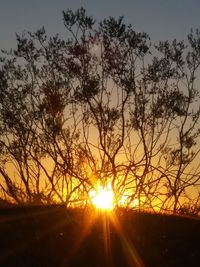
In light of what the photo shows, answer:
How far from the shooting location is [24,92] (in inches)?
961

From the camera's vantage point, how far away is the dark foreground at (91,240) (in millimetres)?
9594

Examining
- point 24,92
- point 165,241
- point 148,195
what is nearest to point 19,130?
point 24,92

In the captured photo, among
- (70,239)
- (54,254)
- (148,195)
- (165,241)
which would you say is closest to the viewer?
(54,254)

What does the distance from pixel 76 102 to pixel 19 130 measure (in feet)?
9.64

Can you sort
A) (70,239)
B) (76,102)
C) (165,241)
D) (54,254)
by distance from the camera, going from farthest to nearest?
(76,102)
(165,241)
(70,239)
(54,254)

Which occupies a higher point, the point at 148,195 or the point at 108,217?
the point at 148,195

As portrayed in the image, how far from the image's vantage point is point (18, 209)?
12023mm

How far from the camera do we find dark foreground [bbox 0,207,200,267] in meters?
9.59

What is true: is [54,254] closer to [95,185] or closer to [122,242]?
[122,242]

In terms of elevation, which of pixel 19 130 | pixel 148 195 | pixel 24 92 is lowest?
pixel 148 195

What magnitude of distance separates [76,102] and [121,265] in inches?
553

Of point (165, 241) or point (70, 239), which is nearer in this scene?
point (70, 239)

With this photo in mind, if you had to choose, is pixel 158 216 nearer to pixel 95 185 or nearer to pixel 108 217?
pixel 108 217

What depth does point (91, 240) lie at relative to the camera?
10.6 metres
